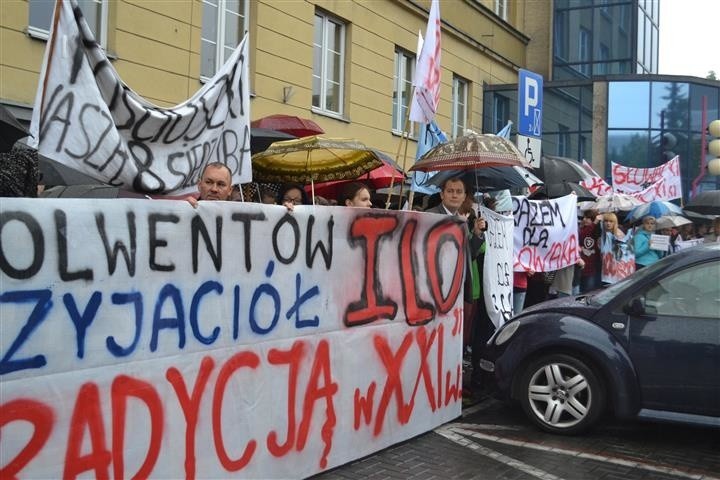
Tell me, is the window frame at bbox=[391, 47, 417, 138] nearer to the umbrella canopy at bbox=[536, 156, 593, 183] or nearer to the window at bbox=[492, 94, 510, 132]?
the window at bbox=[492, 94, 510, 132]

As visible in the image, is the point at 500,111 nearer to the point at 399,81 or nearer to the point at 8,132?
the point at 399,81

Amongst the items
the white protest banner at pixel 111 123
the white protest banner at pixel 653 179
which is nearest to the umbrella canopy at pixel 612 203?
the white protest banner at pixel 653 179

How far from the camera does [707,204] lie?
15.1 metres

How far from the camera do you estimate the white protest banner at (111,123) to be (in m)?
4.06

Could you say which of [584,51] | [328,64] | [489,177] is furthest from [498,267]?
[584,51]

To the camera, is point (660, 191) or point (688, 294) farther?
point (660, 191)

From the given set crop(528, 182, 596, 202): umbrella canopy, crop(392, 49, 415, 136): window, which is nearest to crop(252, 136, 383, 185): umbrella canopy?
crop(528, 182, 596, 202): umbrella canopy

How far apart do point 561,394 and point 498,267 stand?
5.51ft

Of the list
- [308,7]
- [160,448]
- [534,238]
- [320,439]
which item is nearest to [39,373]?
[160,448]

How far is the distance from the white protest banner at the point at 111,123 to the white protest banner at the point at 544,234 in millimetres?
4378

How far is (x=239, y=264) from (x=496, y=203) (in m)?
4.71

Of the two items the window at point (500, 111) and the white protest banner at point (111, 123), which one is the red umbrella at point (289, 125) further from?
the window at point (500, 111)

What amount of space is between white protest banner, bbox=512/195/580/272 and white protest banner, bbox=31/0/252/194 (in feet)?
14.4

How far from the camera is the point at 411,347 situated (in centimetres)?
559
